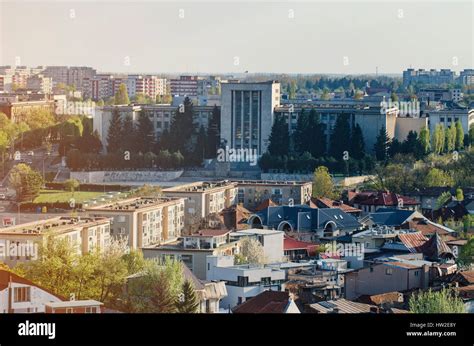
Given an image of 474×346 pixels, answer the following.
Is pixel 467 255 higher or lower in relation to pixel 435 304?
lower

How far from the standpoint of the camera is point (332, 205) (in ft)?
49.9

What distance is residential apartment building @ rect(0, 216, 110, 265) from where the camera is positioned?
31.1 ft

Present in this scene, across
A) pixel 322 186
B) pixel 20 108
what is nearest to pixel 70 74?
pixel 20 108

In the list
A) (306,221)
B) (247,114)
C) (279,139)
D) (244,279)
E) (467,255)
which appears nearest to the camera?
(244,279)

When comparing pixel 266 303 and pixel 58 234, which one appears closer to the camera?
pixel 266 303

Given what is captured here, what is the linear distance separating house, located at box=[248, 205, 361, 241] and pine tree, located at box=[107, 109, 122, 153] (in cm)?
849

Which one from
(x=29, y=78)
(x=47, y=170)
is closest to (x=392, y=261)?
(x=47, y=170)

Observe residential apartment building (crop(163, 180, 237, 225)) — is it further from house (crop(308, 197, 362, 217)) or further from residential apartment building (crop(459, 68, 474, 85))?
residential apartment building (crop(459, 68, 474, 85))

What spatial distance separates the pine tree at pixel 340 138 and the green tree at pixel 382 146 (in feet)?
1.49

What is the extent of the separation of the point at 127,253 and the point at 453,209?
21.0 ft

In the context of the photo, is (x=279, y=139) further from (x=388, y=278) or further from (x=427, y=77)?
(x=427, y=77)

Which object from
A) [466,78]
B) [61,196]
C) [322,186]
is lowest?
[61,196]

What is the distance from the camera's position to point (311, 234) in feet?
44.0

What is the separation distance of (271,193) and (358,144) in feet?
16.9
